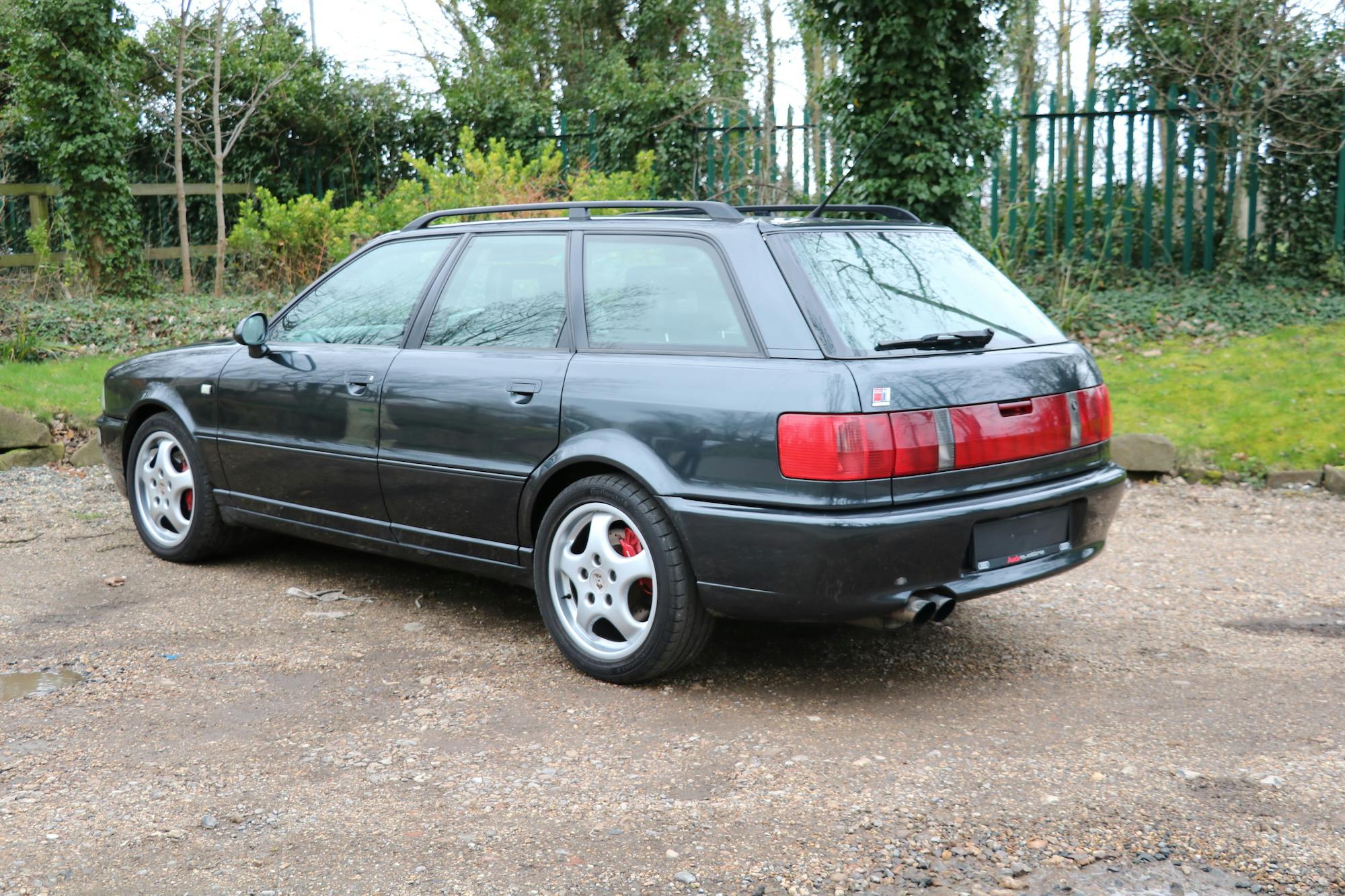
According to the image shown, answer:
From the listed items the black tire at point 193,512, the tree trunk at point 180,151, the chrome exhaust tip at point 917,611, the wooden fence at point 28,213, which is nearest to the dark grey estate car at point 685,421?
the chrome exhaust tip at point 917,611

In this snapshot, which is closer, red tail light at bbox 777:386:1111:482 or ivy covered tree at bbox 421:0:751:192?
red tail light at bbox 777:386:1111:482

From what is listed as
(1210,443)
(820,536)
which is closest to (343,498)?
(820,536)

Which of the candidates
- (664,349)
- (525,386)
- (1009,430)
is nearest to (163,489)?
(525,386)

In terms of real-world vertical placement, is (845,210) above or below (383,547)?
above

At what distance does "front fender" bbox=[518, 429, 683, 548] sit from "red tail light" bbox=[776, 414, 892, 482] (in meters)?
0.44

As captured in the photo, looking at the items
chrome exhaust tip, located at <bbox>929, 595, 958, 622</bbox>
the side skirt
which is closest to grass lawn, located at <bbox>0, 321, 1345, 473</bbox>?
the side skirt

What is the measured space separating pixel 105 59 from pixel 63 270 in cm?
257

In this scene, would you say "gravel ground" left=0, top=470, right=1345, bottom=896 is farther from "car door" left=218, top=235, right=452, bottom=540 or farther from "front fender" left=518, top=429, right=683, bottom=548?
"front fender" left=518, top=429, right=683, bottom=548

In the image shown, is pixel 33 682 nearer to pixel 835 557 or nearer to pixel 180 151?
pixel 835 557

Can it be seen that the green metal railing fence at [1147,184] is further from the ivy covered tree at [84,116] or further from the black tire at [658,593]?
the ivy covered tree at [84,116]

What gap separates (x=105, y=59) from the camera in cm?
1400

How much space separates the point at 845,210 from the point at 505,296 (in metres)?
1.39

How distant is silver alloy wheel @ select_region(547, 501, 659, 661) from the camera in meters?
4.22

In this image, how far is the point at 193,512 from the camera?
5.89 metres
